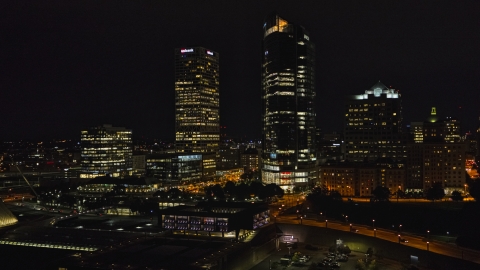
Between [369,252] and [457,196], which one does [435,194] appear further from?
[369,252]

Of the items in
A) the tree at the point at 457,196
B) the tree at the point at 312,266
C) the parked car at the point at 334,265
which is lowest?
the tree at the point at 312,266

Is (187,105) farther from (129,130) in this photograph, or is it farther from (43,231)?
(43,231)

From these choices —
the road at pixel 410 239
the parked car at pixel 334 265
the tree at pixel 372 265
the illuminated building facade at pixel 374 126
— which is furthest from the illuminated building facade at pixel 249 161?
the tree at pixel 372 265

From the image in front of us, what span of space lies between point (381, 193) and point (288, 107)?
32512 millimetres

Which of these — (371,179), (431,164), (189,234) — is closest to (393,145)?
(431,164)

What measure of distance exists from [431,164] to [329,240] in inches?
2175

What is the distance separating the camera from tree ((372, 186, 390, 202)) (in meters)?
91.4

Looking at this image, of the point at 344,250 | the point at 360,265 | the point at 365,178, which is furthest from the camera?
the point at 365,178

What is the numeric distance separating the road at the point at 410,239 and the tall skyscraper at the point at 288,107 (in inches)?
1686

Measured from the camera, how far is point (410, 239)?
181ft

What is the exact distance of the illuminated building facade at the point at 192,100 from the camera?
15371cm

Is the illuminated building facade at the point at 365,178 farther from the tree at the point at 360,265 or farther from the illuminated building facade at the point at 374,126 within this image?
the tree at the point at 360,265

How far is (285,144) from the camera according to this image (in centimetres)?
11281

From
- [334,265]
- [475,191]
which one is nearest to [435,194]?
[475,191]
